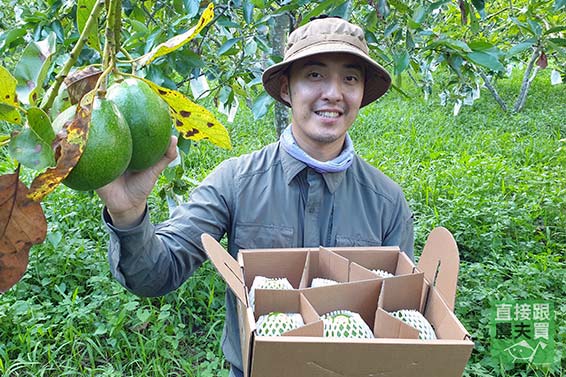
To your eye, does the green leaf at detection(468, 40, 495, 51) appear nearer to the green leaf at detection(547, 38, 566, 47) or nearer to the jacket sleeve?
the green leaf at detection(547, 38, 566, 47)

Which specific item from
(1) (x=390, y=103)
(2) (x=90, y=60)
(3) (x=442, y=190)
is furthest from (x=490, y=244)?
(1) (x=390, y=103)

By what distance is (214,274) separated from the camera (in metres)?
2.85

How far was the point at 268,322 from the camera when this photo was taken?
107 centimetres

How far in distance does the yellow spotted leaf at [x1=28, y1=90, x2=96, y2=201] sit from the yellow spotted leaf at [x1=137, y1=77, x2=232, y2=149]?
0.48 feet

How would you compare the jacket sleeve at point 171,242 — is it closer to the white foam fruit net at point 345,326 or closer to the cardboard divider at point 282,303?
the cardboard divider at point 282,303

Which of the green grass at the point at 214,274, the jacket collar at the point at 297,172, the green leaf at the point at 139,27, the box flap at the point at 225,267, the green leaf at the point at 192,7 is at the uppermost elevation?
the green leaf at the point at 192,7

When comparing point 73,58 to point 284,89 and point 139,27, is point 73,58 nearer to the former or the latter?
point 139,27

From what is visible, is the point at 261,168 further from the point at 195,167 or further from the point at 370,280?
the point at 195,167

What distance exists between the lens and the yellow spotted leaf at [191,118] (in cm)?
65

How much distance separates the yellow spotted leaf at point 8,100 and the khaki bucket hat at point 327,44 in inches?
40.7

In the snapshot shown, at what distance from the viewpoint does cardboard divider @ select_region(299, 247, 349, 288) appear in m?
1.28

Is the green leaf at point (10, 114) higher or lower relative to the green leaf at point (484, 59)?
lower

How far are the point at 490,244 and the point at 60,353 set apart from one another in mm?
2574

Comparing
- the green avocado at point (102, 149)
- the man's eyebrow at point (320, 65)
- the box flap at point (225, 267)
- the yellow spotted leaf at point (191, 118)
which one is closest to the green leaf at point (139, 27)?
the man's eyebrow at point (320, 65)
